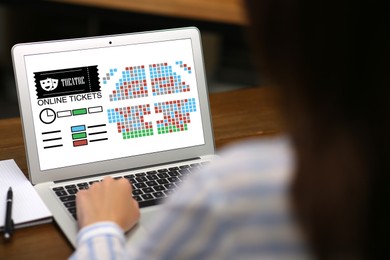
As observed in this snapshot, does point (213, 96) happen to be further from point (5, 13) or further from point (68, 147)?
point (5, 13)

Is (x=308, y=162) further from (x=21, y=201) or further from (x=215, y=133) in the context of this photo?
(x=215, y=133)

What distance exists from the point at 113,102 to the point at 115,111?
2 cm

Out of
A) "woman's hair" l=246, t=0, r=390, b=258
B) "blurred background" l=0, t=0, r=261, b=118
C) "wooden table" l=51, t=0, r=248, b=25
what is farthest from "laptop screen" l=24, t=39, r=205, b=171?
"wooden table" l=51, t=0, r=248, b=25

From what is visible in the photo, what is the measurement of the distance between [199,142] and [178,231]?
0.71 m

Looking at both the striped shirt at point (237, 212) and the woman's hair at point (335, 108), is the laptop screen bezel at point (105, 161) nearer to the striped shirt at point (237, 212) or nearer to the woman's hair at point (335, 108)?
the striped shirt at point (237, 212)

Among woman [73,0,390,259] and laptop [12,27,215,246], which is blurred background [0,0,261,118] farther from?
woman [73,0,390,259]

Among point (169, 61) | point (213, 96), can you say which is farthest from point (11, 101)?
point (169, 61)

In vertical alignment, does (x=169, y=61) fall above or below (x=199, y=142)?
above

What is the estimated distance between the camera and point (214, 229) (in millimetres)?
771

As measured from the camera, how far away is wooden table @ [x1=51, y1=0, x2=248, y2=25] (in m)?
3.20

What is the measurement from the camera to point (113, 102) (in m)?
1.45

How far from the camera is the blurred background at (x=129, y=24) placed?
321 centimetres

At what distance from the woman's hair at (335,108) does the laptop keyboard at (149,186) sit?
622 mm

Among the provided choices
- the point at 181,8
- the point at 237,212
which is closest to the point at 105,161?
the point at 237,212
